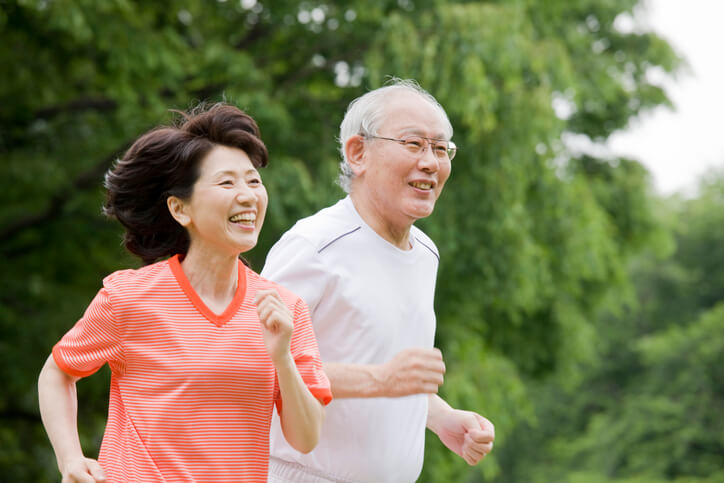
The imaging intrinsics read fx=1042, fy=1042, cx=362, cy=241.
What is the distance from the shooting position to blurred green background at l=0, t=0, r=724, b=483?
27.1 ft

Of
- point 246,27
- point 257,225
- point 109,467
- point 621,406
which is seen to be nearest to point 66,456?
point 109,467

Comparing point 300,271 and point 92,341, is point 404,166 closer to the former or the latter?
point 300,271

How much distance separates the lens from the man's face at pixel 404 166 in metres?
2.87

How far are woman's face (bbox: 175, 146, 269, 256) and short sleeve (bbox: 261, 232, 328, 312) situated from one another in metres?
0.39

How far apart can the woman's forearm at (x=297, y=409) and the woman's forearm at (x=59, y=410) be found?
0.43 meters

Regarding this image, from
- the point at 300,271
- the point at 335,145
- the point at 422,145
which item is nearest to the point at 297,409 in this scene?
the point at 300,271

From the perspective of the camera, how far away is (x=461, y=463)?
1024 cm

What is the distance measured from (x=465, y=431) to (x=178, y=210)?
3.49 ft

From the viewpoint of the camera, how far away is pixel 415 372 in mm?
2240

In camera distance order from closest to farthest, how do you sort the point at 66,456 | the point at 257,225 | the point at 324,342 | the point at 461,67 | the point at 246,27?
the point at 66,456, the point at 257,225, the point at 324,342, the point at 461,67, the point at 246,27

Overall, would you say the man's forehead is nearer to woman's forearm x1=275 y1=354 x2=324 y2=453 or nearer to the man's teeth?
the man's teeth

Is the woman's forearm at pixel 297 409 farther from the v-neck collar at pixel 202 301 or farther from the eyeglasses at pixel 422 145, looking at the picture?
the eyeglasses at pixel 422 145

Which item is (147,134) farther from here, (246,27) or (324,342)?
(246,27)

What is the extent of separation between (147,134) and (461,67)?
19.6 feet
